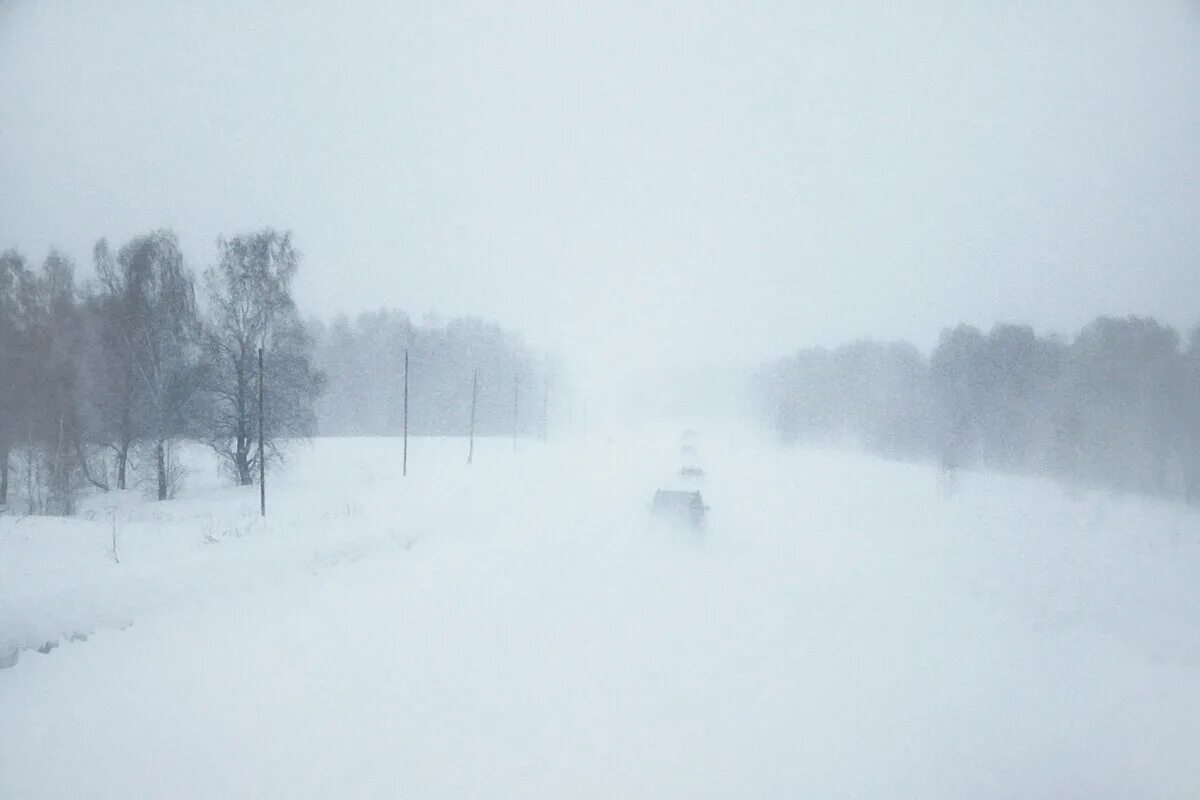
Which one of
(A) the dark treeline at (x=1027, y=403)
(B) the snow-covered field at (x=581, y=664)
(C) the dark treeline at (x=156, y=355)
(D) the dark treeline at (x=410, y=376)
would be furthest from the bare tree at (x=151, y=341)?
(A) the dark treeline at (x=1027, y=403)

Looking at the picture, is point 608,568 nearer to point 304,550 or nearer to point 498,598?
point 498,598

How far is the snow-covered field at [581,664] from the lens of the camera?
458cm

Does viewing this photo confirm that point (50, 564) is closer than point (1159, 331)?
Yes

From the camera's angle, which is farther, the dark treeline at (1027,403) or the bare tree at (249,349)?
the dark treeline at (1027,403)

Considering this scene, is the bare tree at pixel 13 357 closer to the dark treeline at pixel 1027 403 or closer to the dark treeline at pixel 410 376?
the dark treeline at pixel 410 376

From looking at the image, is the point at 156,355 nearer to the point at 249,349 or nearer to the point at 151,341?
the point at 151,341

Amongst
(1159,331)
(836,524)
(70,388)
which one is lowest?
(836,524)

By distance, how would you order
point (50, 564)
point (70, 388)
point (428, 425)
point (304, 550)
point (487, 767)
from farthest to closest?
point (428, 425), point (70, 388), point (304, 550), point (50, 564), point (487, 767)

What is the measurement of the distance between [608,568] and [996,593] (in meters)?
7.81

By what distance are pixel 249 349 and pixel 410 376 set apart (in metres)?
34.8

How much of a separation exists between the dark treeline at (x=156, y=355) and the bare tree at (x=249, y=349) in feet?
0.14

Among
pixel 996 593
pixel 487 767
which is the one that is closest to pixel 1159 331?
pixel 996 593

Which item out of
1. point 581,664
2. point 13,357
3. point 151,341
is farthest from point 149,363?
point 581,664

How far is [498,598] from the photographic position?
8391mm
